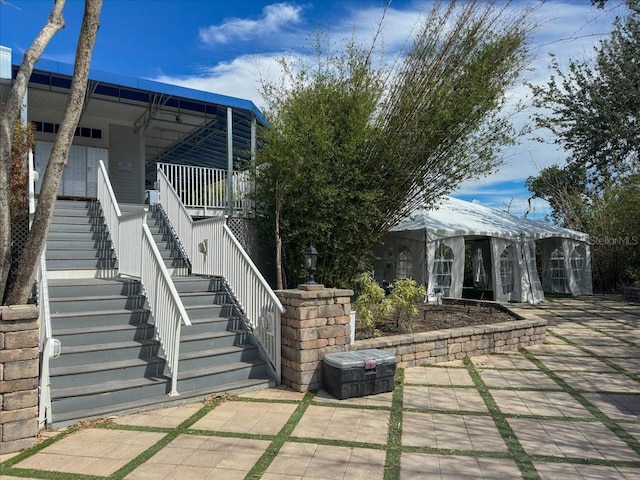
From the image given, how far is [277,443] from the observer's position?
321cm

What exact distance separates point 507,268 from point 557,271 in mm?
3581

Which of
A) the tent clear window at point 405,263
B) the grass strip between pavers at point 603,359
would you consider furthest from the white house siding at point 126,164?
the grass strip between pavers at point 603,359

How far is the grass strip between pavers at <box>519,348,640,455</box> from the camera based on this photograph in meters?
3.27

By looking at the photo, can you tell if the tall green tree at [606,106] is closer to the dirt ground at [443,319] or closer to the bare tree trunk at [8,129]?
the dirt ground at [443,319]

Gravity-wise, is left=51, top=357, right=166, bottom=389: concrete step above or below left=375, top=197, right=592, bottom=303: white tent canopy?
below

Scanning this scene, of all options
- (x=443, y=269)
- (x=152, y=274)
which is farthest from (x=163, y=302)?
(x=443, y=269)

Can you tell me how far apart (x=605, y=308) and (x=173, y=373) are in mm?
10812

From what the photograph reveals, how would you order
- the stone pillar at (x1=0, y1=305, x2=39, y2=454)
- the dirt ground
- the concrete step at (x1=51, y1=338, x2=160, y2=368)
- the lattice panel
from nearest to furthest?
the stone pillar at (x1=0, y1=305, x2=39, y2=454) → the concrete step at (x1=51, y1=338, x2=160, y2=368) → the dirt ground → the lattice panel

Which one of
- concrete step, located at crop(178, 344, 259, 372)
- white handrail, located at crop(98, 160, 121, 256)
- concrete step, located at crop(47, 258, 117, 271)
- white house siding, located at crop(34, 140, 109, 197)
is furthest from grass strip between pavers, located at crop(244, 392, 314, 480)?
white house siding, located at crop(34, 140, 109, 197)

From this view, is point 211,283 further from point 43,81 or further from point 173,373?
point 43,81

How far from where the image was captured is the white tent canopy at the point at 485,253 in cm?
1052

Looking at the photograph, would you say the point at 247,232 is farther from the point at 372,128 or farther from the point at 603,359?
the point at 603,359

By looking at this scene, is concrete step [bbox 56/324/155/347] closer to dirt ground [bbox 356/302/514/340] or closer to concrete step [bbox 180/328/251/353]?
concrete step [bbox 180/328/251/353]

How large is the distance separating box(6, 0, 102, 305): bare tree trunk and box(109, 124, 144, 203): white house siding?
832 centimetres
